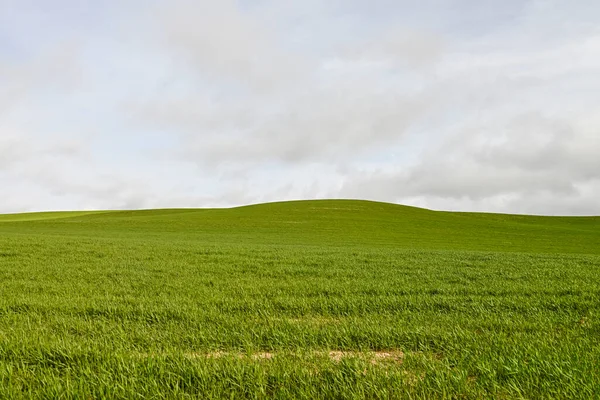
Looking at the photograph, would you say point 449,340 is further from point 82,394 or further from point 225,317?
point 82,394

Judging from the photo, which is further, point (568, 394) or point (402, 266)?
point (402, 266)

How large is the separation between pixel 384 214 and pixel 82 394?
7210 cm

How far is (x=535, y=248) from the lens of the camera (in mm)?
39531

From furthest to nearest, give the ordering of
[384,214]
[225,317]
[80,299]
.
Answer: [384,214], [80,299], [225,317]

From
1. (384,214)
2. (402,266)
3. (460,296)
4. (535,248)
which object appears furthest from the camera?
(384,214)

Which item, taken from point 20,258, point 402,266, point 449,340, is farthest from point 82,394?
point 20,258

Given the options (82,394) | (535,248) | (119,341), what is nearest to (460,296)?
(119,341)

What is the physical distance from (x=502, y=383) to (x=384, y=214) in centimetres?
7092

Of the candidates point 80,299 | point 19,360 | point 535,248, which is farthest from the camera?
point 535,248

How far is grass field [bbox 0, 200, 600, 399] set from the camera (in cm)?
429

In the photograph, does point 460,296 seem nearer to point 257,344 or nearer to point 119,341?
point 257,344

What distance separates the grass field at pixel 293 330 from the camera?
14.1ft

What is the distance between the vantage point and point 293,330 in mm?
6578

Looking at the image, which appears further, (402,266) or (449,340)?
(402,266)
